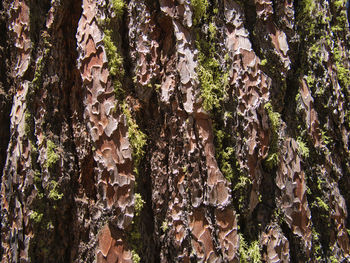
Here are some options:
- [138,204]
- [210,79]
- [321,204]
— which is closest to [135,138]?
[138,204]

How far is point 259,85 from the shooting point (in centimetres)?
118

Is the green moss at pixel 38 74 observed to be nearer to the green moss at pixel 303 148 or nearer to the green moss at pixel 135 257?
the green moss at pixel 135 257

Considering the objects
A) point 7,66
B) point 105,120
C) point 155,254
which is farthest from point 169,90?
point 7,66

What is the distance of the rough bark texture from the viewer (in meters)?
1.11

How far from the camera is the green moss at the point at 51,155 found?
118 cm

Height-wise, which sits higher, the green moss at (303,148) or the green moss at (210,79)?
the green moss at (210,79)

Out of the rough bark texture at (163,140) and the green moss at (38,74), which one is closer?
the rough bark texture at (163,140)

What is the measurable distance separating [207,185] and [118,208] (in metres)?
0.32

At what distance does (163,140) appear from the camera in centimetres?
116

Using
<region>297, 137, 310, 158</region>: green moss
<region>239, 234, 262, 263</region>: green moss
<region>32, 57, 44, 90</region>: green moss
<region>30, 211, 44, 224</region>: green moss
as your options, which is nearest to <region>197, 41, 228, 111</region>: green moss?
<region>297, 137, 310, 158</region>: green moss

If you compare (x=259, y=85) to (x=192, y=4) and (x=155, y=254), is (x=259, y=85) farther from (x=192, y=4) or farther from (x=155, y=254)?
A: (x=155, y=254)

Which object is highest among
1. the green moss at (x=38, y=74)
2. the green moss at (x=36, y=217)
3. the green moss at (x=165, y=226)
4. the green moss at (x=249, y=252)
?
the green moss at (x=38, y=74)

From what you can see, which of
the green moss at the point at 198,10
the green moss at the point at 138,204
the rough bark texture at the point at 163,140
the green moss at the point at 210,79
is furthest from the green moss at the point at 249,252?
the green moss at the point at 198,10

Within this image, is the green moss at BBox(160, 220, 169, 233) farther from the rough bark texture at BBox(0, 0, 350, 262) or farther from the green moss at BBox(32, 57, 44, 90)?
the green moss at BBox(32, 57, 44, 90)
